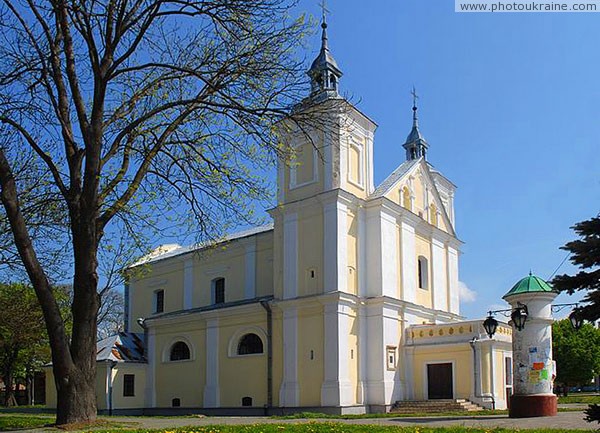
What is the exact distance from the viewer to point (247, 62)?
541 inches

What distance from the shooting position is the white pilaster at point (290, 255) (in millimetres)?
28703

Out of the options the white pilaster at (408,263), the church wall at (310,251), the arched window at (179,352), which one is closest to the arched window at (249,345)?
the church wall at (310,251)

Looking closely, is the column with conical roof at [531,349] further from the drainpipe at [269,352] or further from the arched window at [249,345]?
the arched window at [249,345]

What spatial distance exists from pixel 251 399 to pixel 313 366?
3935 millimetres

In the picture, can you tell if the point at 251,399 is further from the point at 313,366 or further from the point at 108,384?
the point at 108,384

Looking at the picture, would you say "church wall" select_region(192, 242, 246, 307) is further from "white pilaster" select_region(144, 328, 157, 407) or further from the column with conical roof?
the column with conical roof

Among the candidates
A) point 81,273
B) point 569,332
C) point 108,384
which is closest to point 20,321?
point 81,273

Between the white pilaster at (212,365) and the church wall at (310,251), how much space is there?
579 cm

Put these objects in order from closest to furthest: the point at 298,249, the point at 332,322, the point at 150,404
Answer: the point at 332,322 < the point at 298,249 < the point at 150,404

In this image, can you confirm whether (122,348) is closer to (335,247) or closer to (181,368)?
(181,368)

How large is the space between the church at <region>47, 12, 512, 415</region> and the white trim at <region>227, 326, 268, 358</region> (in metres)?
0.07

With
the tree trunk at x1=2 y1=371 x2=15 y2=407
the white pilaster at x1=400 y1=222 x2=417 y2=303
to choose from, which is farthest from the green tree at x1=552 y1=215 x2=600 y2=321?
the tree trunk at x1=2 y1=371 x2=15 y2=407

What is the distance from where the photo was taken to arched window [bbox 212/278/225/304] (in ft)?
115

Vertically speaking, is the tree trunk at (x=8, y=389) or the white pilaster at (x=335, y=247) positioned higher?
the white pilaster at (x=335, y=247)
